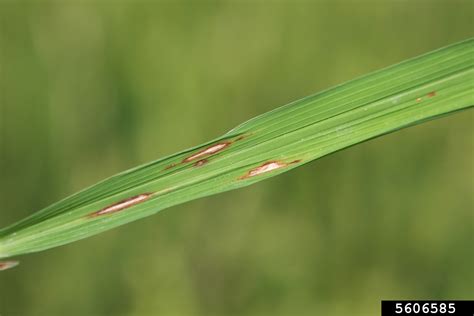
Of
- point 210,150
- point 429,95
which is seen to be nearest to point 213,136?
point 210,150

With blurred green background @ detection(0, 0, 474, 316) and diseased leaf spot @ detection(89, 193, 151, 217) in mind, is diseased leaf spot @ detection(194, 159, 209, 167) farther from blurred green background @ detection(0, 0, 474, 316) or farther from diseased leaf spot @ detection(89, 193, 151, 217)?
blurred green background @ detection(0, 0, 474, 316)

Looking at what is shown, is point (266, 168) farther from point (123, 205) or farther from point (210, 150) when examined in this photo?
point (123, 205)

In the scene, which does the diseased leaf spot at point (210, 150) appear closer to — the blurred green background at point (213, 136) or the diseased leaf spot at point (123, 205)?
the diseased leaf spot at point (123, 205)

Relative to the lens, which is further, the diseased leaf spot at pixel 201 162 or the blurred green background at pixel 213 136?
the blurred green background at pixel 213 136

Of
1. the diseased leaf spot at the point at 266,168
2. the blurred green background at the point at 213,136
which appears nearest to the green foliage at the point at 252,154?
the diseased leaf spot at the point at 266,168

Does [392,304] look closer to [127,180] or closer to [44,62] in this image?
[127,180]

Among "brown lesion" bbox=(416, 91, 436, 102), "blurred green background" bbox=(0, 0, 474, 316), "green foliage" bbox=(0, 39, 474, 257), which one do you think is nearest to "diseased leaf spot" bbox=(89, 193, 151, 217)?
"green foliage" bbox=(0, 39, 474, 257)
